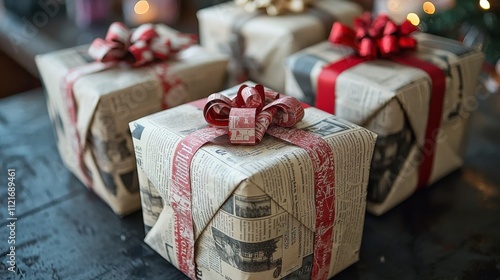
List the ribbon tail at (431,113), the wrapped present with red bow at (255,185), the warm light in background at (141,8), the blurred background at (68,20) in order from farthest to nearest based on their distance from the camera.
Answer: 1. the warm light in background at (141,8)
2. the blurred background at (68,20)
3. the ribbon tail at (431,113)
4. the wrapped present with red bow at (255,185)

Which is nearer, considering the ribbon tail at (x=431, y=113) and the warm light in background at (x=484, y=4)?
the ribbon tail at (x=431, y=113)

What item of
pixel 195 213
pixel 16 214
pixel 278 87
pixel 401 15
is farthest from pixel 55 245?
pixel 401 15

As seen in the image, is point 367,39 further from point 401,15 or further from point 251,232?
point 401,15

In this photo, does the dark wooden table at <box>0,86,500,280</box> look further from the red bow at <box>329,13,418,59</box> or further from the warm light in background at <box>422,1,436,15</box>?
the warm light in background at <box>422,1,436,15</box>

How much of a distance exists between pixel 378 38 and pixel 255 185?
0.50 metres

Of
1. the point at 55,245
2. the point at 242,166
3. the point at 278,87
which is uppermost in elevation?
the point at 242,166

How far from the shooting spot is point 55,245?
92 centimetres

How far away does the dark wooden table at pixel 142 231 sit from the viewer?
0.87 metres

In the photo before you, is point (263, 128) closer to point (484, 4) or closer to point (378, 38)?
point (378, 38)

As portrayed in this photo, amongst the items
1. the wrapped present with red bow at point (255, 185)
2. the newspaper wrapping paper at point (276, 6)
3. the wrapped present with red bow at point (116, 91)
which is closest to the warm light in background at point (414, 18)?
the newspaper wrapping paper at point (276, 6)

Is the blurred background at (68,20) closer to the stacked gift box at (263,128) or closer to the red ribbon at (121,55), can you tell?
the stacked gift box at (263,128)

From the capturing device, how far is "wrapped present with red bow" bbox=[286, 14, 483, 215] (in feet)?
3.07

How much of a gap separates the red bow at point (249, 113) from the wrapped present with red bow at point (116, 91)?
211 mm

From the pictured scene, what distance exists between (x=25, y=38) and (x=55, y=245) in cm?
116
